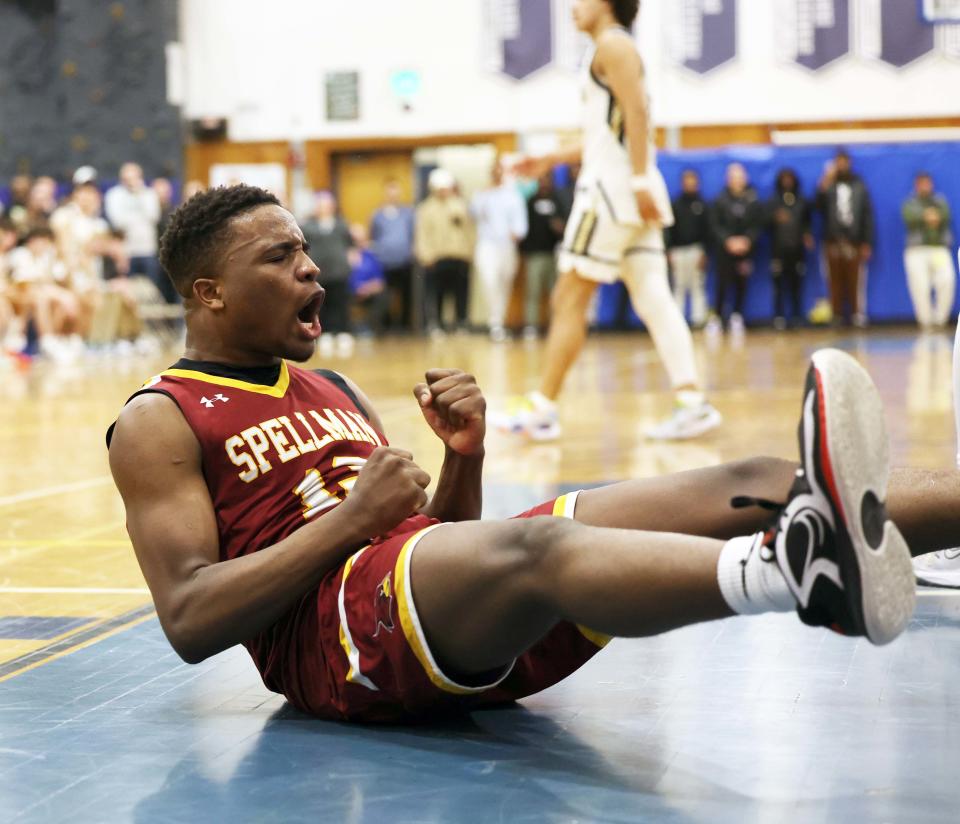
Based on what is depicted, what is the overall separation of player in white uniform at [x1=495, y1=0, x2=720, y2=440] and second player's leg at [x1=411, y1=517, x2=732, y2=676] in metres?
4.55

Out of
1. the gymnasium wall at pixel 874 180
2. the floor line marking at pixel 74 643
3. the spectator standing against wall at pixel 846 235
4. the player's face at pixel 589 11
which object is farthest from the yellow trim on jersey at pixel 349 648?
the gymnasium wall at pixel 874 180

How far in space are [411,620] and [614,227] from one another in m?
4.75

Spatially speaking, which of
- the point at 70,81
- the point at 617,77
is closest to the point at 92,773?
the point at 617,77

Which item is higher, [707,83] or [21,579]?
[707,83]

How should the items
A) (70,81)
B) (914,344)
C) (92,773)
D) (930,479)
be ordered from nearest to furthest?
(92,773) < (930,479) < (914,344) < (70,81)

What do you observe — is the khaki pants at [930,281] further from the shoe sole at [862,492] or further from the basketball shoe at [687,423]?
the shoe sole at [862,492]

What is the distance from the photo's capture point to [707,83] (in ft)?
61.9

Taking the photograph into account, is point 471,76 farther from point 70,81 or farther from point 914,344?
point 914,344

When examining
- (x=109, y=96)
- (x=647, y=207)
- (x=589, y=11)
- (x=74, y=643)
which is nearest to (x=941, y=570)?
(x=74, y=643)

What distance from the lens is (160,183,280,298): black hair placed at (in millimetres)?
2686

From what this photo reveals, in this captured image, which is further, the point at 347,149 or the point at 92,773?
the point at 347,149

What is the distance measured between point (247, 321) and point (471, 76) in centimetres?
1744

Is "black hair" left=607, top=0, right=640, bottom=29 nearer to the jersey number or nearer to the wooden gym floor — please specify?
the wooden gym floor

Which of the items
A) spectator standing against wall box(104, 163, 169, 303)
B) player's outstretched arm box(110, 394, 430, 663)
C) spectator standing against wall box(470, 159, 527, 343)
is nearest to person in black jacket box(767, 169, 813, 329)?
spectator standing against wall box(470, 159, 527, 343)
